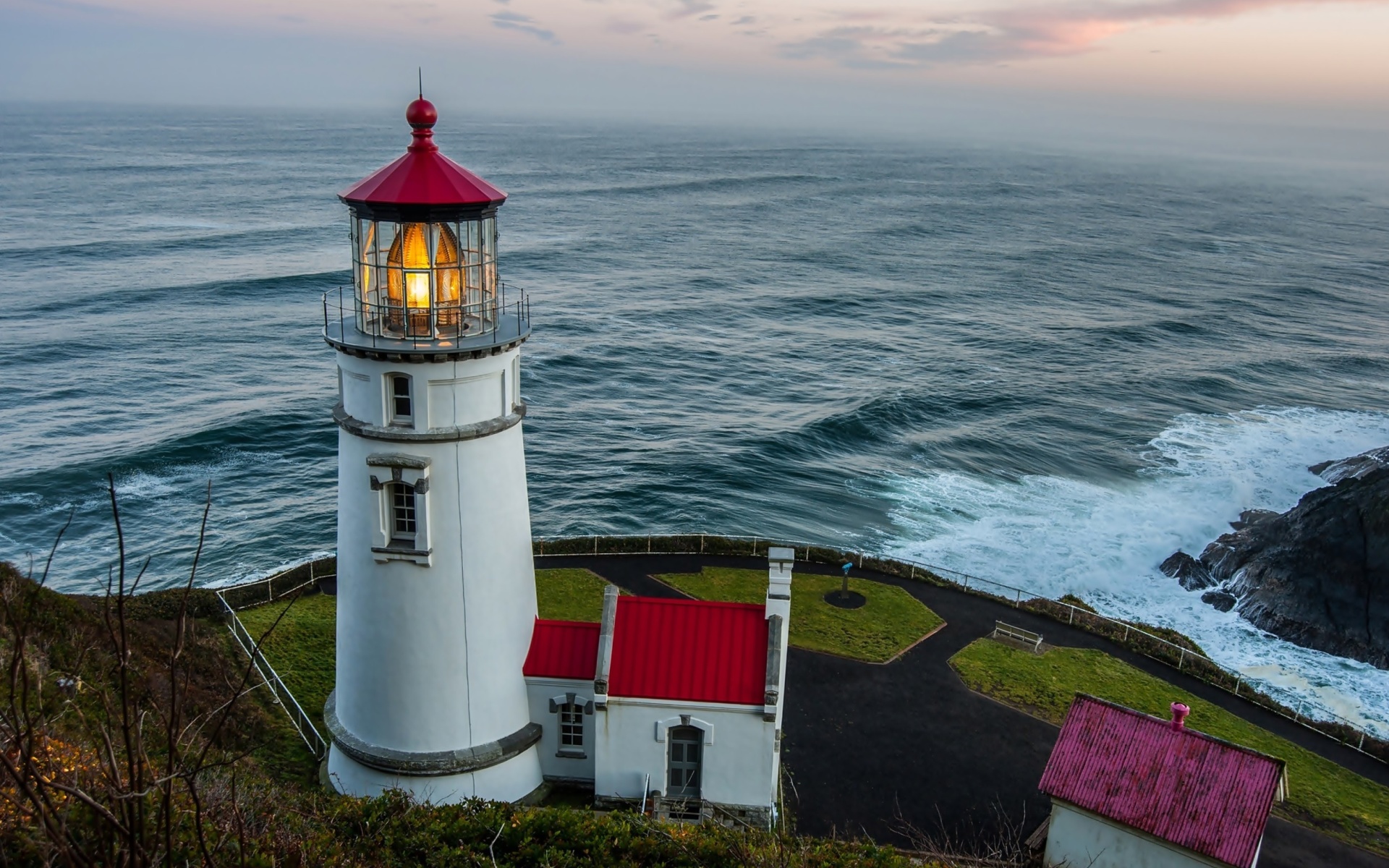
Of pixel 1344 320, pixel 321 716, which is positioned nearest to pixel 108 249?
pixel 321 716

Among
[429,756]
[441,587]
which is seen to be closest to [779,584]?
[441,587]

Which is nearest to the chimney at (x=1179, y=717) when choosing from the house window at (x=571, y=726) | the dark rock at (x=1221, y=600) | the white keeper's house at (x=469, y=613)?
the white keeper's house at (x=469, y=613)

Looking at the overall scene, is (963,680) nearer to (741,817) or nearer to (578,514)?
(741,817)

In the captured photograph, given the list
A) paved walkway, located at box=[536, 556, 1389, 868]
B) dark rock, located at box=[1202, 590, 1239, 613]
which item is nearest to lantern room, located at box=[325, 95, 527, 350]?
paved walkway, located at box=[536, 556, 1389, 868]

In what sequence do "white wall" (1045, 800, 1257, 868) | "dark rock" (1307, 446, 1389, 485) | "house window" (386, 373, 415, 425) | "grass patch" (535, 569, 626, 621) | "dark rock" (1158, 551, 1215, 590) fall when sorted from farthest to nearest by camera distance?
"dark rock" (1307, 446, 1389, 485) < "dark rock" (1158, 551, 1215, 590) < "grass patch" (535, 569, 626, 621) < "white wall" (1045, 800, 1257, 868) < "house window" (386, 373, 415, 425)

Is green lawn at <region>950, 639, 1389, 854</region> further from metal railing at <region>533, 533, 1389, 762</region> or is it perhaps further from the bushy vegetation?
the bushy vegetation

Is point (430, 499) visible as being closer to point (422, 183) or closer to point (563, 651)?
point (563, 651)
